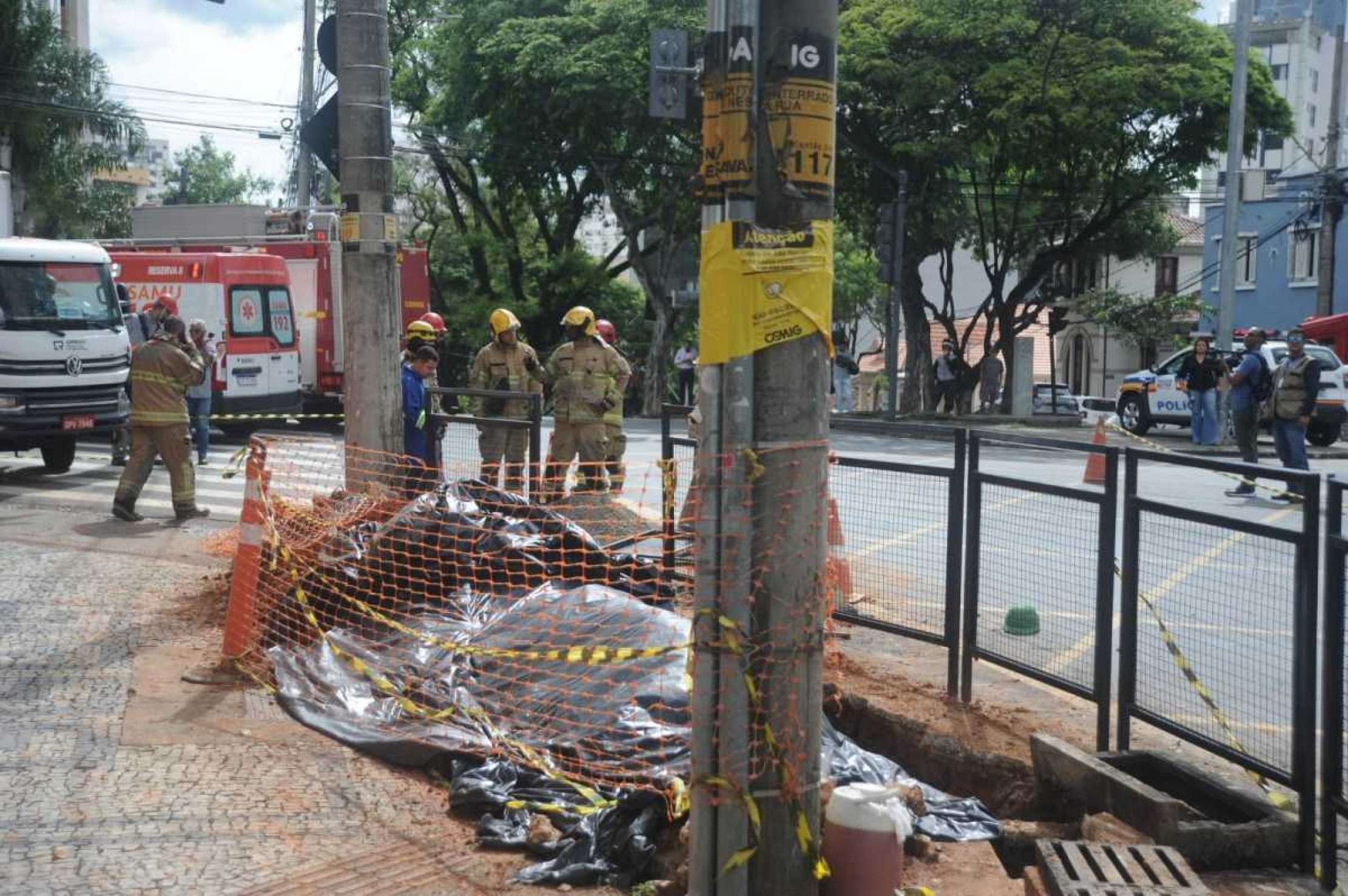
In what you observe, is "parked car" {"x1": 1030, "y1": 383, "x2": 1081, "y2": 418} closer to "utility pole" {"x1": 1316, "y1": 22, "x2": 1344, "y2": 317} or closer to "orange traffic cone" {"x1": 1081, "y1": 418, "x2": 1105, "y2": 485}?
"utility pole" {"x1": 1316, "y1": 22, "x2": 1344, "y2": 317}

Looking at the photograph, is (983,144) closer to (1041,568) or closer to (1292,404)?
(1292,404)

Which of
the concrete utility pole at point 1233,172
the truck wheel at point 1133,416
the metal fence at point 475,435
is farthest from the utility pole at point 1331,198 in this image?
the metal fence at point 475,435

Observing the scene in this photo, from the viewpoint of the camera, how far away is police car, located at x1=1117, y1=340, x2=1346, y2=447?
2316 cm

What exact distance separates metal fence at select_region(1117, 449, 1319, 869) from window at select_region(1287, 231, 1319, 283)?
3803cm

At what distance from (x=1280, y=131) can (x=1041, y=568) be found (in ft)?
84.4

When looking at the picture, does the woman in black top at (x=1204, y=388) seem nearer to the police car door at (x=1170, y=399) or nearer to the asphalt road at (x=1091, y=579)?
the police car door at (x=1170, y=399)

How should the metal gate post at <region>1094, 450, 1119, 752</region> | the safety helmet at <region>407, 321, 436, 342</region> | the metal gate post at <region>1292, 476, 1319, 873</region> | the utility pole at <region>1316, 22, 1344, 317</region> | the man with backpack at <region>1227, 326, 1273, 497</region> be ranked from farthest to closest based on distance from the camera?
the utility pole at <region>1316, 22, 1344, 317</region>
the man with backpack at <region>1227, 326, 1273, 497</region>
the safety helmet at <region>407, 321, 436, 342</region>
the metal gate post at <region>1094, 450, 1119, 752</region>
the metal gate post at <region>1292, 476, 1319, 873</region>

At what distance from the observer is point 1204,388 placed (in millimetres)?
22938

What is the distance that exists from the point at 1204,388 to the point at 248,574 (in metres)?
19.7

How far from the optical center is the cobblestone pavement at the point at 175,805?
4383 millimetres

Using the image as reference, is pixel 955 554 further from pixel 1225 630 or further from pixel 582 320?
pixel 582 320

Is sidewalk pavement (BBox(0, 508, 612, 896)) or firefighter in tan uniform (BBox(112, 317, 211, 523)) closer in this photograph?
sidewalk pavement (BBox(0, 508, 612, 896))

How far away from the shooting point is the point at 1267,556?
4715mm

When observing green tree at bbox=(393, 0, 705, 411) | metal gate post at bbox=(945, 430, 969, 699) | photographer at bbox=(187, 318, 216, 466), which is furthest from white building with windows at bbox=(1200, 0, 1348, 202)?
metal gate post at bbox=(945, 430, 969, 699)
